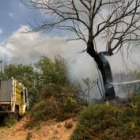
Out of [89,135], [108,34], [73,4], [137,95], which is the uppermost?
[73,4]

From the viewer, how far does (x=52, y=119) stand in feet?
54.3

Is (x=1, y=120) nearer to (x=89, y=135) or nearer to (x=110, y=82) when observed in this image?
(x=110, y=82)

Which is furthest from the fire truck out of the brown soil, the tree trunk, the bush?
the tree trunk

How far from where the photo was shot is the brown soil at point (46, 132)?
1452 centimetres

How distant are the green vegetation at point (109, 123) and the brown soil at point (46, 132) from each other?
0.89 meters

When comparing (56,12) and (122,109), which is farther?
(56,12)

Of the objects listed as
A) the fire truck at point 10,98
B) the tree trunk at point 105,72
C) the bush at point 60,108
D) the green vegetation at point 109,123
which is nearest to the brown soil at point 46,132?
the bush at point 60,108

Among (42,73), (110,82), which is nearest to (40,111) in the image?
(110,82)

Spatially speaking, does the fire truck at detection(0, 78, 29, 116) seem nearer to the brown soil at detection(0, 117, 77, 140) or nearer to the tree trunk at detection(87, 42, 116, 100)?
the brown soil at detection(0, 117, 77, 140)

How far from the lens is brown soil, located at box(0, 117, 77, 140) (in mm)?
14516

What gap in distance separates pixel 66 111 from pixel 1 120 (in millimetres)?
5646

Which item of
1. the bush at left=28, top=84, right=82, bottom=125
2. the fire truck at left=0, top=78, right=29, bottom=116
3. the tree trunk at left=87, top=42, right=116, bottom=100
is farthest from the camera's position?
the fire truck at left=0, top=78, right=29, bottom=116

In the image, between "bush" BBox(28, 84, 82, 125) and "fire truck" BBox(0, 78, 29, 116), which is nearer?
"bush" BBox(28, 84, 82, 125)

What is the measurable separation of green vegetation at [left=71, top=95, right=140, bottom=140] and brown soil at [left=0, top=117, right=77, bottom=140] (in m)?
0.89
